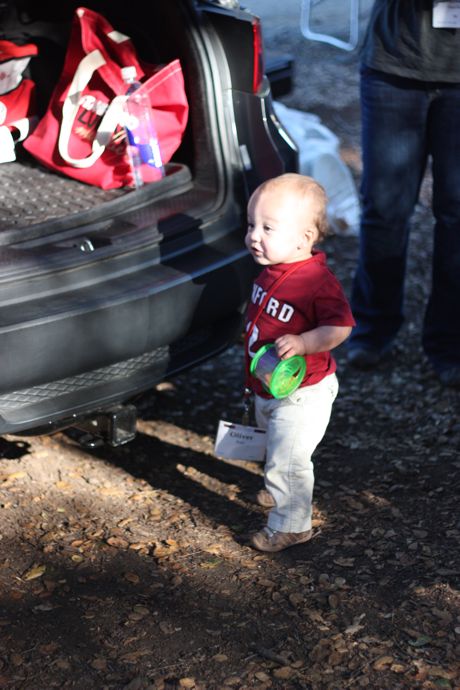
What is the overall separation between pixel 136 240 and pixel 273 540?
1017mm

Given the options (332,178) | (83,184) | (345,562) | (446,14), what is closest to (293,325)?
(345,562)

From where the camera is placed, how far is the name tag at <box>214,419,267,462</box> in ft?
10.2

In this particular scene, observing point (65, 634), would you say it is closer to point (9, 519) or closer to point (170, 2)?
point (9, 519)

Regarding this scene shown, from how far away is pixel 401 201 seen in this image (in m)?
4.13

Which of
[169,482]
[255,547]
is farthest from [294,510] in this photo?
[169,482]

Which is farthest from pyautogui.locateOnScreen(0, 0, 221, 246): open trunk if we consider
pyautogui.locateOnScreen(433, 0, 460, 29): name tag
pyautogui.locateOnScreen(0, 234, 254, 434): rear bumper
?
pyautogui.locateOnScreen(433, 0, 460, 29): name tag

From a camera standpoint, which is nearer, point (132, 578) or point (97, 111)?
point (132, 578)

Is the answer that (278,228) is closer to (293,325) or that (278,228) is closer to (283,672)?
(293,325)

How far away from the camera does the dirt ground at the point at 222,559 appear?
2539 millimetres

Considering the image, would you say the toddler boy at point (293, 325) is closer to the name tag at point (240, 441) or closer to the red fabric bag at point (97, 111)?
the name tag at point (240, 441)

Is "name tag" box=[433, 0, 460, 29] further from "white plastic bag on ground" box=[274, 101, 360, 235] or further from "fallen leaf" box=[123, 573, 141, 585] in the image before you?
"fallen leaf" box=[123, 573, 141, 585]

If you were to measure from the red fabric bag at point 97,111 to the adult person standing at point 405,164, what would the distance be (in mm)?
877

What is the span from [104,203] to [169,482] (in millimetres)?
974

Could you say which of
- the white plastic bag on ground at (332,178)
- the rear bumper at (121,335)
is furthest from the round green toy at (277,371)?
the white plastic bag on ground at (332,178)
